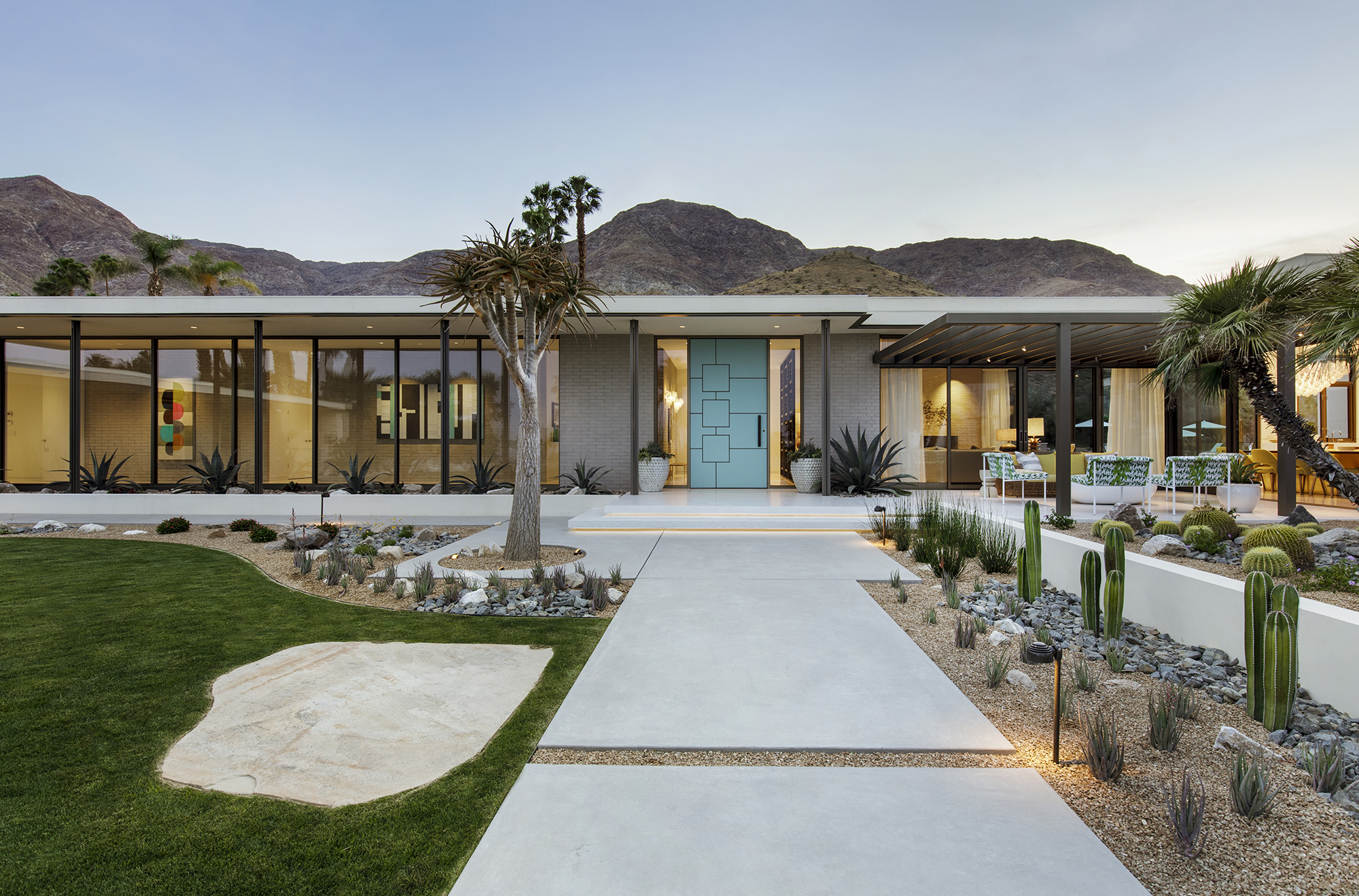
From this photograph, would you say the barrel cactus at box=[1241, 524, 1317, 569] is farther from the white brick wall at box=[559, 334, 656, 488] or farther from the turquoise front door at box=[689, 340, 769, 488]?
the white brick wall at box=[559, 334, 656, 488]

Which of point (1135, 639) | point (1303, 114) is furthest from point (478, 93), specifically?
point (1135, 639)

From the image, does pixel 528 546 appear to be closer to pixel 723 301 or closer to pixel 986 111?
pixel 723 301

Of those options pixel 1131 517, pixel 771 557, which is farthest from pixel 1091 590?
pixel 771 557

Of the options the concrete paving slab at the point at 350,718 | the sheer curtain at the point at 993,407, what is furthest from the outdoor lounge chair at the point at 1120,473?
the concrete paving slab at the point at 350,718

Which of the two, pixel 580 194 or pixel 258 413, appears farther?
pixel 580 194

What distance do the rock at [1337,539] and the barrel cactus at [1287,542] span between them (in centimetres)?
38

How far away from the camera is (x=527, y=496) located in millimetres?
6125

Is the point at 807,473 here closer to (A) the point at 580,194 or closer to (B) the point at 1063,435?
(B) the point at 1063,435

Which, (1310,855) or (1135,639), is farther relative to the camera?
(1135,639)

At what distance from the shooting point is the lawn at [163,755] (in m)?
1.59

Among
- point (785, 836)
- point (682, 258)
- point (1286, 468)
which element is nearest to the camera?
point (785, 836)

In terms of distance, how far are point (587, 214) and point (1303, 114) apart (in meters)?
17.1

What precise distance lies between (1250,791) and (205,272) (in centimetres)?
2762

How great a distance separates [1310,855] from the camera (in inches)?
66.0
